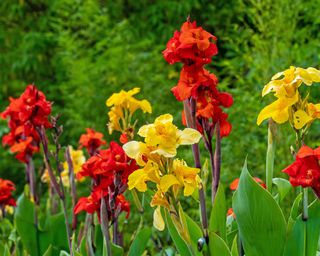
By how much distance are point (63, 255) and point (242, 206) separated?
83 cm

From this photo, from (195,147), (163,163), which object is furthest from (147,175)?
(195,147)

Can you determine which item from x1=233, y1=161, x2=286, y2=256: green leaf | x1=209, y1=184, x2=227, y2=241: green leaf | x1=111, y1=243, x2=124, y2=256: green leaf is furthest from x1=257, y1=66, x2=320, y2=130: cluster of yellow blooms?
x1=111, y1=243, x2=124, y2=256: green leaf

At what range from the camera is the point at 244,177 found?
1.96m

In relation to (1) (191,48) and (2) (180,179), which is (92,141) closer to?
(1) (191,48)

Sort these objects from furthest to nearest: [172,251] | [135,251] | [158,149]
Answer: [172,251]
[135,251]
[158,149]

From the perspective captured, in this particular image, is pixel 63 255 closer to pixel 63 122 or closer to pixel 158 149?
pixel 158 149

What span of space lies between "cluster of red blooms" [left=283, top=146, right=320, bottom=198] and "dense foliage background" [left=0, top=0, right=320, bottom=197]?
190 centimetres

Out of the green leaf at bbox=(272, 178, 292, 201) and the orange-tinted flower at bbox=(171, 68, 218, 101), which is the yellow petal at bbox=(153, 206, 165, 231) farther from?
the green leaf at bbox=(272, 178, 292, 201)

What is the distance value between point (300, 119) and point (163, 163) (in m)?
0.37

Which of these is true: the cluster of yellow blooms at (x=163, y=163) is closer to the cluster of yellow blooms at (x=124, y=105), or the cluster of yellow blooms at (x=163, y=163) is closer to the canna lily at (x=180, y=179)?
the canna lily at (x=180, y=179)

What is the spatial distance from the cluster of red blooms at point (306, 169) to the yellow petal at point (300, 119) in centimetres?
6

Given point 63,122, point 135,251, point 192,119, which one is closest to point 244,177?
point 192,119

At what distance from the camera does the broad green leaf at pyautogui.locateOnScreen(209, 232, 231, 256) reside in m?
2.00

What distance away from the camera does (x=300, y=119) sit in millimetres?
1922
